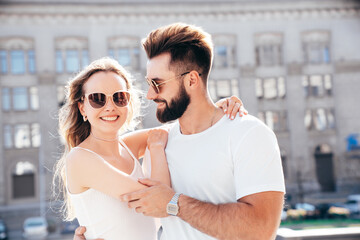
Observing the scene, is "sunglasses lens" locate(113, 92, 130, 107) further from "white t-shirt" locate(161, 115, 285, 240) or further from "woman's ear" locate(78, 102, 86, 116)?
"white t-shirt" locate(161, 115, 285, 240)

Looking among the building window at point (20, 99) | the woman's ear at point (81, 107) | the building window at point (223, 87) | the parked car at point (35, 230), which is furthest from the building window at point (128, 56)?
the woman's ear at point (81, 107)

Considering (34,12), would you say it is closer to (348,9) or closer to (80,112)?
(348,9)

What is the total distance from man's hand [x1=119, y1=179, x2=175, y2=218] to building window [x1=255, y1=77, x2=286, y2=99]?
37114 mm

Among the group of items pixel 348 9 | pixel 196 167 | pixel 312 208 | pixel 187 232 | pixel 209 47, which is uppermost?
pixel 348 9

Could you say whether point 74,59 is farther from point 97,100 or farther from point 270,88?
point 97,100

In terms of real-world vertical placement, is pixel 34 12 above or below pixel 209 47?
above

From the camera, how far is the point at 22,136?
3512cm

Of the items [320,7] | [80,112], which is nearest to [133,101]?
[80,112]

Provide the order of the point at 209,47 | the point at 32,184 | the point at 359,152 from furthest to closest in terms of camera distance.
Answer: the point at 359,152, the point at 32,184, the point at 209,47

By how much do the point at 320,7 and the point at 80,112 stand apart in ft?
132

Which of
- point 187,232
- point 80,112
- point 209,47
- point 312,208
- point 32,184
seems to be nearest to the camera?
point 187,232

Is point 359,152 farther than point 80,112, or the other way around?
point 359,152

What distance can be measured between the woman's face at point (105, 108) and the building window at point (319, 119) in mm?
37510

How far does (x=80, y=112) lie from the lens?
340 centimetres
